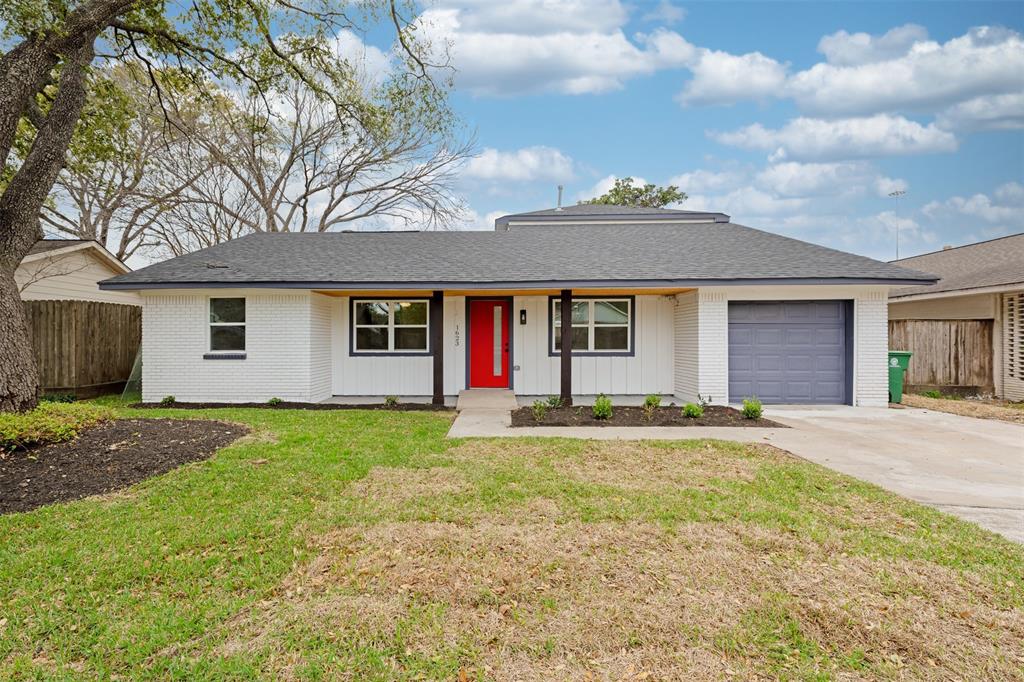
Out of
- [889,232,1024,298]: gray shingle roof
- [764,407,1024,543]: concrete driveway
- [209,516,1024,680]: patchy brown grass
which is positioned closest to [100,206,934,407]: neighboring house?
[764,407,1024,543]: concrete driveway

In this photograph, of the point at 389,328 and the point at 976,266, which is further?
the point at 976,266

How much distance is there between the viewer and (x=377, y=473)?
533 cm

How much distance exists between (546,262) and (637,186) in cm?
2294

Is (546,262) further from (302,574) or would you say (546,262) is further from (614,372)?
(302,574)

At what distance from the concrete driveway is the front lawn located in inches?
22.6

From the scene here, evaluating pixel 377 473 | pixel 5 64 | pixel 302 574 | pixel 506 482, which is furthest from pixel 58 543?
pixel 5 64

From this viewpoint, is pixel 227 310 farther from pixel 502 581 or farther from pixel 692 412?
pixel 502 581

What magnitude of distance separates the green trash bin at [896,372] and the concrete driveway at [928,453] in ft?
3.39

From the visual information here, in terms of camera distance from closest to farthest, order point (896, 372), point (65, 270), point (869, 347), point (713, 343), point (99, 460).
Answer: point (99, 460)
point (869, 347)
point (713, 343)
point (896, 372)
point (65, 270)

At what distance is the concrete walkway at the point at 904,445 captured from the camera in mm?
4633

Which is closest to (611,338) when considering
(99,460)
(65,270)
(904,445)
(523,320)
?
(523,320)

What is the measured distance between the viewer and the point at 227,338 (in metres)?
11.0

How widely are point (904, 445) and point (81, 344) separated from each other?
1578 cm

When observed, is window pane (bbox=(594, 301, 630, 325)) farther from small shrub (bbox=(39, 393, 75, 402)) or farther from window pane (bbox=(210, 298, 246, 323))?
small shrub (bbox=(39, 393, 75, 402))
